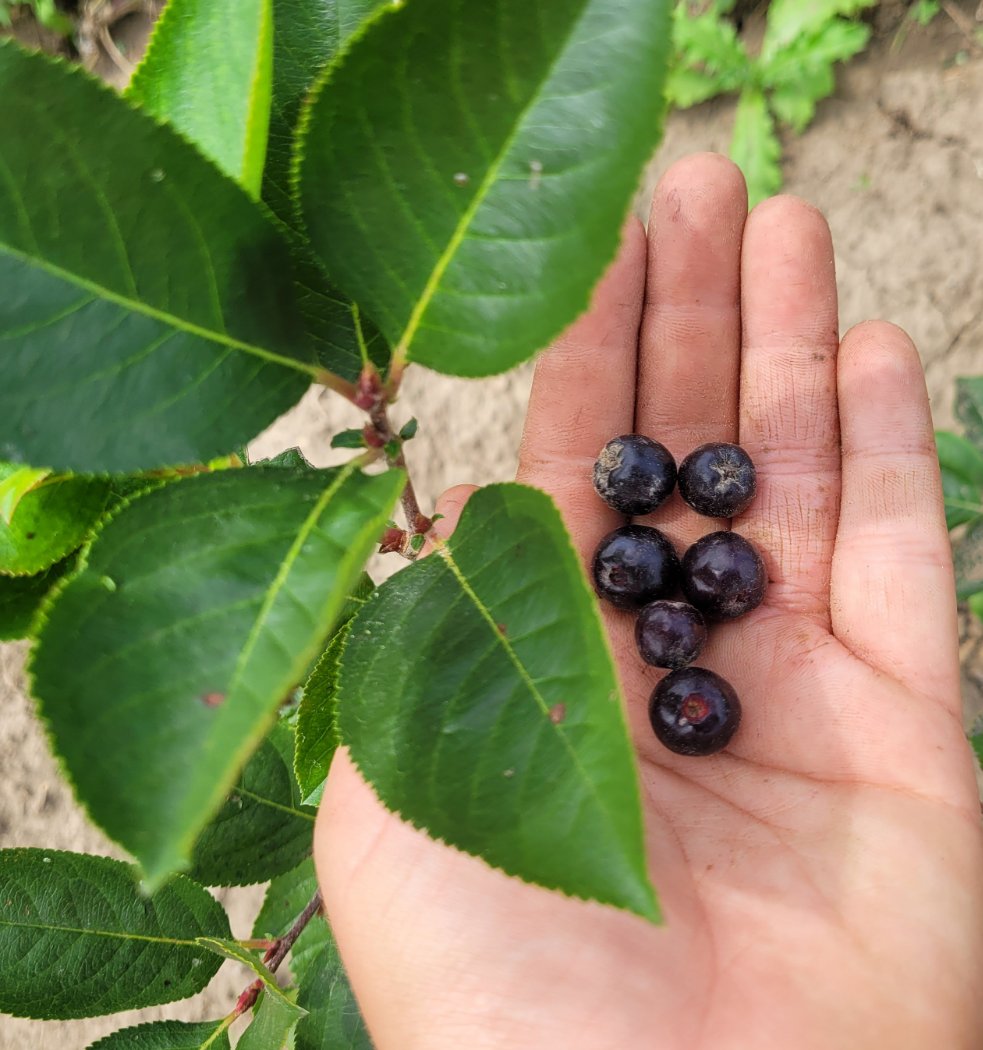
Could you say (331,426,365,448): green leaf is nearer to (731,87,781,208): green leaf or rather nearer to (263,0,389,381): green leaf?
(263,0,389,381): green leaf

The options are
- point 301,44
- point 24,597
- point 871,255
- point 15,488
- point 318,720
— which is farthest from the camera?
point 871,255

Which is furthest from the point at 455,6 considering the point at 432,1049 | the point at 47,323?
the point at 432,1049

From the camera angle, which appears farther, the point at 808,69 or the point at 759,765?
the point at 808,69

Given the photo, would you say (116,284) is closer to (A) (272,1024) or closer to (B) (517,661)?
(B) (517,661)

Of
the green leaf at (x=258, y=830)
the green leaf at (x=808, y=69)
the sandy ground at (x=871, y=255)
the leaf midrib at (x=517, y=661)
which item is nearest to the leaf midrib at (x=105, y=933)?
the green leaf at (x=258, y=830)

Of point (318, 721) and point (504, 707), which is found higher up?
point (504, 707)

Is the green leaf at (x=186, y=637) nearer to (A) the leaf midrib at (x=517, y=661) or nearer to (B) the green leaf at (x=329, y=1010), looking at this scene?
(A) the leaf midrib at (x=517, y=661)

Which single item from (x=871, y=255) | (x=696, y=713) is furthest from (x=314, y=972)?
(x=871, y=255)
